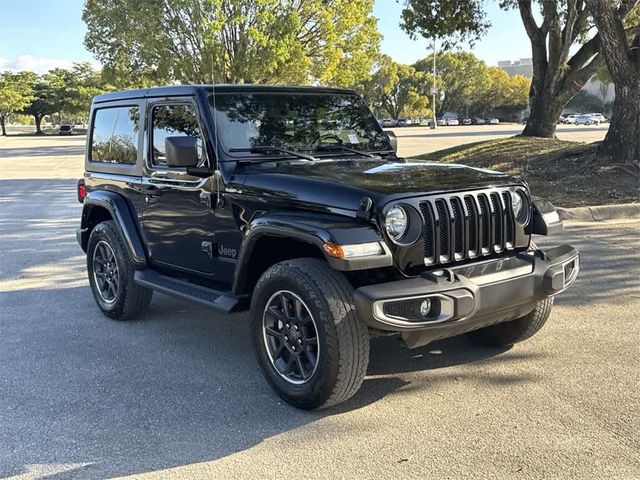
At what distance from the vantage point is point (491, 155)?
14273 millimetres

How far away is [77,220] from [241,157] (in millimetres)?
7653

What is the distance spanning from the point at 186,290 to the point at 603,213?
7325 mm

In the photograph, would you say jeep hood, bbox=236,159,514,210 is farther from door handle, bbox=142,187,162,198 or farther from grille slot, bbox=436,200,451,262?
Result: door handle, bbox=142,187,162,198

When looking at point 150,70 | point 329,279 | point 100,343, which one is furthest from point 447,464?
point 150,70

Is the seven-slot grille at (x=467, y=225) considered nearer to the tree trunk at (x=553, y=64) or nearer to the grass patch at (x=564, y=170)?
the grass patch at (x=564, y=170)

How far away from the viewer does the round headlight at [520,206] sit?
4.04 m

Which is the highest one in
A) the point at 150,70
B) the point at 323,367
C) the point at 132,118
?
the point at 150,70

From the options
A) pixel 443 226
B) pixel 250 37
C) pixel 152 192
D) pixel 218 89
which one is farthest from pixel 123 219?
pixel 250 37

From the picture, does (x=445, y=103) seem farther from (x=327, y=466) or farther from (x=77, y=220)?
(x=327, y=466)

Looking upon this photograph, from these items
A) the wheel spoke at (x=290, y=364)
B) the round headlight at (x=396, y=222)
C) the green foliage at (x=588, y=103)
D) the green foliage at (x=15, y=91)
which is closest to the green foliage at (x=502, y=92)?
the green foliage at (x=588, y=103)

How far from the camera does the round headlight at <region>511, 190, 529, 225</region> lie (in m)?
4.04

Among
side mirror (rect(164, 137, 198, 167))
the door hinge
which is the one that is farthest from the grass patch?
side mirror (rect(164, 137, 198, 167))

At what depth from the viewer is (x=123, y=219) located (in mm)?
5266

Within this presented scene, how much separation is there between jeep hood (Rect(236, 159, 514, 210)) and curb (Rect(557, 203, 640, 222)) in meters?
5.92
